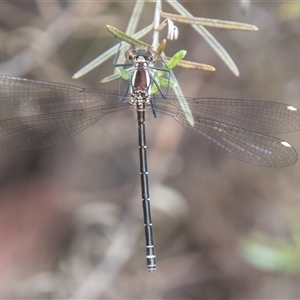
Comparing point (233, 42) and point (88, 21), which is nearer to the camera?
point (88, 21)

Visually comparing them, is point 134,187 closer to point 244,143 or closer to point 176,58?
point 244,143

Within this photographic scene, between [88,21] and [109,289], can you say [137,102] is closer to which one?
[88,21]

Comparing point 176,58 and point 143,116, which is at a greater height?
point 143,116

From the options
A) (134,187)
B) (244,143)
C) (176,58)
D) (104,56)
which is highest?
(134,187)

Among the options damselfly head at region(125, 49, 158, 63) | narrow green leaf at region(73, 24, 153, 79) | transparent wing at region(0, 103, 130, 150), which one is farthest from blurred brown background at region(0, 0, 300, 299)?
narrow green leaf at region(73, 24, 153, 79)

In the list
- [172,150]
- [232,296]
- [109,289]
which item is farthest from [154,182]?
[232,296]

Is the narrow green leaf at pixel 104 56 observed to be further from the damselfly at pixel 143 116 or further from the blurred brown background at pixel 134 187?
the blurred brown background at pixel 134 187

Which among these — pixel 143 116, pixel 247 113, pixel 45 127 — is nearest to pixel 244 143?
pixel 247 113
